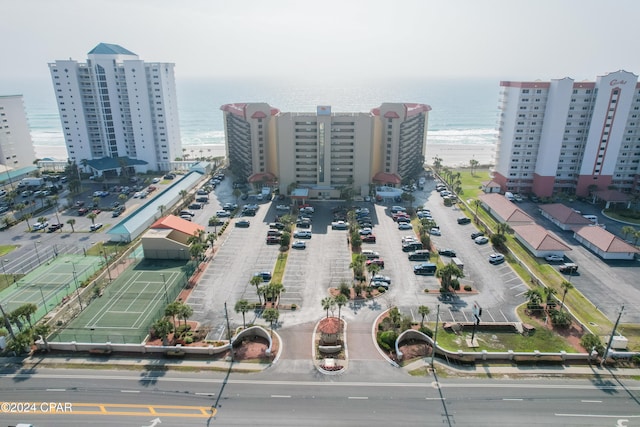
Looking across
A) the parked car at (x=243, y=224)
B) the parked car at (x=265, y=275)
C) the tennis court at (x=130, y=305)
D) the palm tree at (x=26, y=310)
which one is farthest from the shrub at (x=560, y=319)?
the palm tree at (x=26, y=310)

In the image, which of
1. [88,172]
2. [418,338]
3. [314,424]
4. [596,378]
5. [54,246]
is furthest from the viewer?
[88,172]

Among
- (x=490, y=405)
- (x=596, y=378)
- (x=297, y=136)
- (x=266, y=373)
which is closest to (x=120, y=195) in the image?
(x=297, y=136)

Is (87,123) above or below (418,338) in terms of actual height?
above

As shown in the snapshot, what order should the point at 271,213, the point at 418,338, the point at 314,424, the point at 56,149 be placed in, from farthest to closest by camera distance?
the point at 56,149, the point at 271,213, the point at 418,338, the point at 314,424

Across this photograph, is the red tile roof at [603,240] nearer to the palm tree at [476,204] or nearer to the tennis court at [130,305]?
the palm tree at [476,204]

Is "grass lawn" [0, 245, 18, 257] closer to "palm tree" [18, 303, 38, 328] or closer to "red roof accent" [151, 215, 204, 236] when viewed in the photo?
"red roof accent" [151, 215, 204, 236]

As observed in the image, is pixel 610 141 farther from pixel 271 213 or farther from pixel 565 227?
pixel 271 213

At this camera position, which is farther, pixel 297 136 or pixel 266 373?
pixel 297 136

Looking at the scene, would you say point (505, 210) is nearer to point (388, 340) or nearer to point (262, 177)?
point (388, 340)
